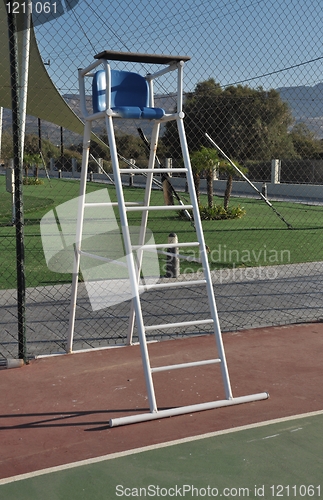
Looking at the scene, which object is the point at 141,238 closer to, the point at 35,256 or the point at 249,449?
the point at 249,449

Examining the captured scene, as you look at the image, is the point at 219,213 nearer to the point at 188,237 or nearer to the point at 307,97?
the point at 188,237

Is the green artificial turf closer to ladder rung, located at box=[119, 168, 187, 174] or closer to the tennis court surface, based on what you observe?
the tennis court surface

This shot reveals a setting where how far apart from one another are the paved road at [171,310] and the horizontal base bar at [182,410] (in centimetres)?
182

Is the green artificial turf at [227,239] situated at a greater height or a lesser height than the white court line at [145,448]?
lesser

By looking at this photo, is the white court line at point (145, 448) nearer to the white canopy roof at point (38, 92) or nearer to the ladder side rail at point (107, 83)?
the ladder side rail at point (107, 83)

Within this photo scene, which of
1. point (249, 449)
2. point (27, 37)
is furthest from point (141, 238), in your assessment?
point (27, 37)

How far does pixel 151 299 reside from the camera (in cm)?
815

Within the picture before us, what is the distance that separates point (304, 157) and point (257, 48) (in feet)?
96.5

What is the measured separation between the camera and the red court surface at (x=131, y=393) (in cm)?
399

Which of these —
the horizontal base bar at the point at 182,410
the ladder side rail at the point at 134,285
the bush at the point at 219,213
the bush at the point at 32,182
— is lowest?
the bush at the point at 32,182

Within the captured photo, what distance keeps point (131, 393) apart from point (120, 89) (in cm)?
237

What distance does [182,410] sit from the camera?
4.42 meters

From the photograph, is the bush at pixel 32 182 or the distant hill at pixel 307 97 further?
the bush at pixel 32 182

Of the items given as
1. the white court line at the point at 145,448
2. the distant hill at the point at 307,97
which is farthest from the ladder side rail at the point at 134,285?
the distant hill at the point at 307,97
